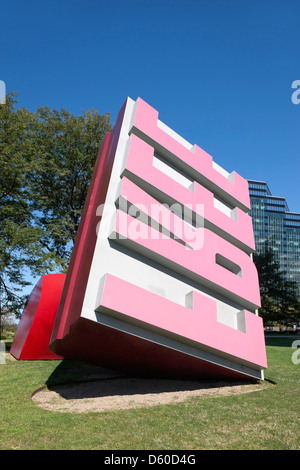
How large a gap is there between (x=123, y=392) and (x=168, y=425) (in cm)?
272

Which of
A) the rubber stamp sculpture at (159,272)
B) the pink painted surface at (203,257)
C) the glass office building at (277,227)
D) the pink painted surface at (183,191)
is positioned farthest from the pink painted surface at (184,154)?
the glass office building at (277,227)

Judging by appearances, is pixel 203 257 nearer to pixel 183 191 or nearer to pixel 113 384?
pixel 183 191

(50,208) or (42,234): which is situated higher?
(50,208)

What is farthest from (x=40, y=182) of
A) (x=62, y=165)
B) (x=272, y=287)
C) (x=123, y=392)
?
(x=272, y=287)

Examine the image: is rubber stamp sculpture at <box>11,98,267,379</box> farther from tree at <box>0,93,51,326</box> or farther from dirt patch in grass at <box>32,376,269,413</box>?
tree at <box>0,93,51,326</box>

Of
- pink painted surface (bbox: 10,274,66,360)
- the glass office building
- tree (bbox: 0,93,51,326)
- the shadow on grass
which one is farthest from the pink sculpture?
the glass office building

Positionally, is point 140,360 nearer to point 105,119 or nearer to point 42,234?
point 42,234

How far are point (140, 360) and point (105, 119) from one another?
18.2 metres

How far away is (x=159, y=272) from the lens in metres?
7.33

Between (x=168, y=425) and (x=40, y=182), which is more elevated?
(x=40, y=182)

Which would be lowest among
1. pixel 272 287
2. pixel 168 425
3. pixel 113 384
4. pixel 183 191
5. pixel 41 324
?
pixel 168 425

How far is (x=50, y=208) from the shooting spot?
21234 mm
